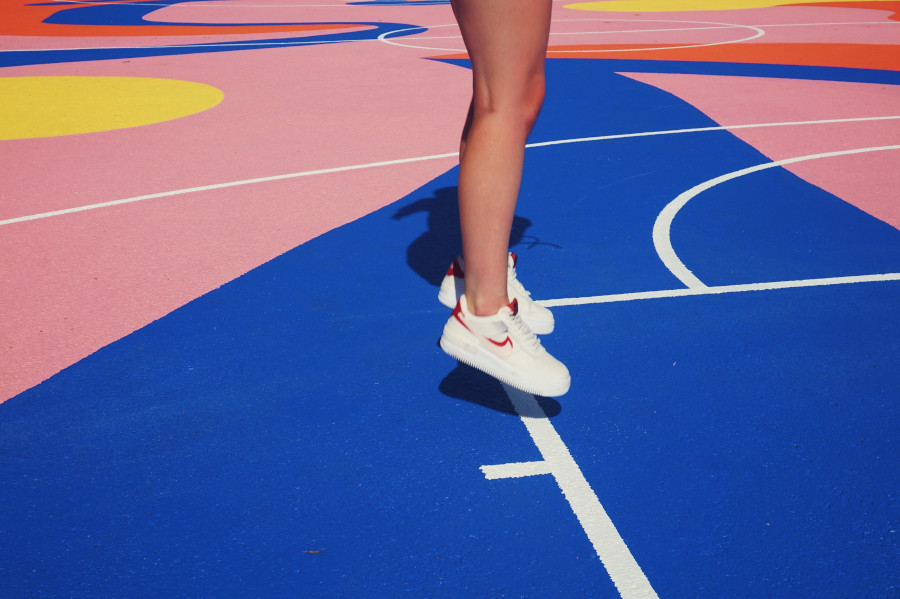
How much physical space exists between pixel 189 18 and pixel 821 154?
53.3ft

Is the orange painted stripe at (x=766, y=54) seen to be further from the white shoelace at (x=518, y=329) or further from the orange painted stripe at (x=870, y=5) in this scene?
the white shoelace at (x=518, y=329)

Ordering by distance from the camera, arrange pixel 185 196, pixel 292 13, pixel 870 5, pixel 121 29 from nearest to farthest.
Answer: pixel 185 196 < pixel 121 29 < pixel 870 5 < pixel 292 13

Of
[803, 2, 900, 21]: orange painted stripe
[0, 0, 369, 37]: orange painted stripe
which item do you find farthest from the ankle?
[803, 2, 900, 21]: orange painted stripe

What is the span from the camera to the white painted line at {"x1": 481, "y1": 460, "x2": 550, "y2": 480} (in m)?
2.40

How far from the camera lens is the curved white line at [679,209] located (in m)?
3.89

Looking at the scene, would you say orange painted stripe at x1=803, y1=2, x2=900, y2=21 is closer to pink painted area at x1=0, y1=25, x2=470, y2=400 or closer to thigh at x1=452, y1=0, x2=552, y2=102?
pink painted area at x1=0, y1=25, x2=470, y2=400

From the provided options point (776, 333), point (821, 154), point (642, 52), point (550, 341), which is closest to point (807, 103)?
point (821, 154)

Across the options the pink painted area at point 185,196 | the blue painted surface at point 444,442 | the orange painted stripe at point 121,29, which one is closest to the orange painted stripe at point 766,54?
the pink painted area at point 185,196

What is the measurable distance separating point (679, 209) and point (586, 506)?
3.00m

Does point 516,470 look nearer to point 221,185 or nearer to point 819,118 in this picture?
point 221,185

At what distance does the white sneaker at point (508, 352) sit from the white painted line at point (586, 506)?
26 cm

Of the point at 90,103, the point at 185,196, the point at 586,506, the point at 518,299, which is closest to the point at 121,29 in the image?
the point at 90,103

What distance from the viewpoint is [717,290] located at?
3709 millimetres

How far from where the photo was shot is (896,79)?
9.15m
